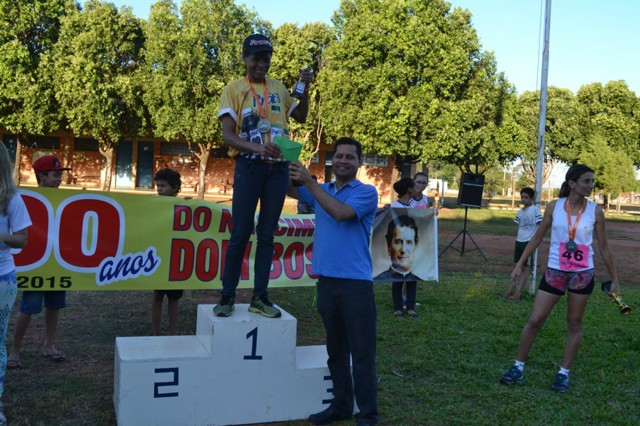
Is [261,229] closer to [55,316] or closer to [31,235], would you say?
[55,316]

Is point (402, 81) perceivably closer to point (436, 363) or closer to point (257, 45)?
point (436, 363)

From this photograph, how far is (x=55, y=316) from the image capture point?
233 inches

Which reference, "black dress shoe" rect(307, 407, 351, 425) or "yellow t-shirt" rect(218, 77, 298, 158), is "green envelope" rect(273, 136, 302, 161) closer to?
"yellow t-shirt" rect(218, 77, 298, 158)

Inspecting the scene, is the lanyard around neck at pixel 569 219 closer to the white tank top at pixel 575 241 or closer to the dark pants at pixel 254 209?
the white tank top at pixel 575 241

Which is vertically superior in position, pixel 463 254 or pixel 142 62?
pixel 142 62

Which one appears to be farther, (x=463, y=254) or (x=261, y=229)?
(x=463, y=254)

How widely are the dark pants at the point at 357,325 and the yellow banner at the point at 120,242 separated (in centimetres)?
324

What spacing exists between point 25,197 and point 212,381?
137 inches

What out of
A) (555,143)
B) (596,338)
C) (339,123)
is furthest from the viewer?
(555,143)

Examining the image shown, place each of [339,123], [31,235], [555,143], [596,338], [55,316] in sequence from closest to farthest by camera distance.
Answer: [55,316] < [31,235] < [596,338] < [339,123] < [555,143]

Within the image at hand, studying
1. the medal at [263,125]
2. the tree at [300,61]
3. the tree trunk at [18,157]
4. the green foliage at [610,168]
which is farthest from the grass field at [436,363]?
the green foliage at [610,168]

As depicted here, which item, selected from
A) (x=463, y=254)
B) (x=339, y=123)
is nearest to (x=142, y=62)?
(x=339, y=123)

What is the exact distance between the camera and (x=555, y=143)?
46.6 m

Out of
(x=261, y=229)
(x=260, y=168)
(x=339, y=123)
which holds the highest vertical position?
(x=339, y=123)
